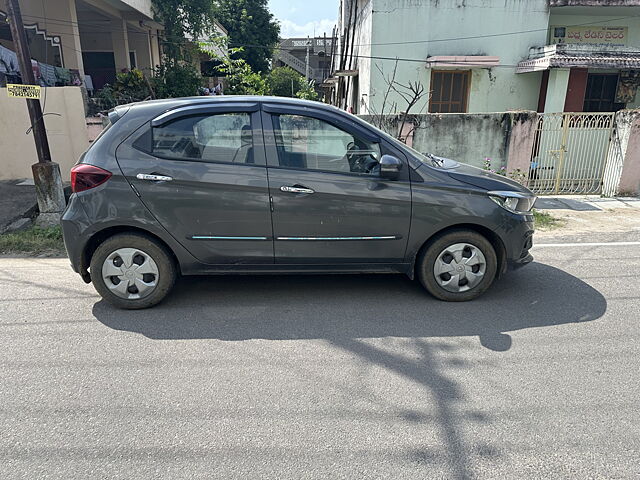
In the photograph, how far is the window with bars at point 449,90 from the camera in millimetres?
13211

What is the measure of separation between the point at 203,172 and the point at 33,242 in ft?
11.6

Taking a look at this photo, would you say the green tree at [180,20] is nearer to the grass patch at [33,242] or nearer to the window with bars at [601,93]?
the grass patch at [33,242]

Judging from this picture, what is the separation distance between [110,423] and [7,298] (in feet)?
8.15

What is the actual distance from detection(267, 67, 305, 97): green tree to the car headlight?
3004 centimetres

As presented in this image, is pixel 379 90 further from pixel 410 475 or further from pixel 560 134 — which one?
pixel 410 475

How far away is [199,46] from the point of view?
1844cm

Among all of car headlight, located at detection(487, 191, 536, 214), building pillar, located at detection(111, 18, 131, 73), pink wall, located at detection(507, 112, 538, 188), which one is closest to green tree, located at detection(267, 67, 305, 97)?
building pillar, located at detection(111, 18, 131, 73)

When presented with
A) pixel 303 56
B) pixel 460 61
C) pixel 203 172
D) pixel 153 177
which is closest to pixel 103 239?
pixel 153 177

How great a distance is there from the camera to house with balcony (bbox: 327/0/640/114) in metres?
12.4

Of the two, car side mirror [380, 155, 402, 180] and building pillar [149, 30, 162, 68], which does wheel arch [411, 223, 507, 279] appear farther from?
building pillar [149, 30, 162, 68]

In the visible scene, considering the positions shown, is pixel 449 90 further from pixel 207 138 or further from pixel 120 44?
pixel 120 44

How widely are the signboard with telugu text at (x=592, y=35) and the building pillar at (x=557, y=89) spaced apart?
193 centimetres

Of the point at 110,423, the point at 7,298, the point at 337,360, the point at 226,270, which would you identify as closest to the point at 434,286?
the point at 337,360

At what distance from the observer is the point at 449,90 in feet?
43.8
